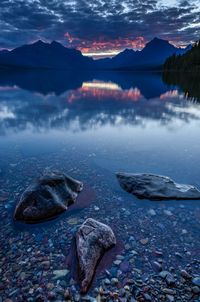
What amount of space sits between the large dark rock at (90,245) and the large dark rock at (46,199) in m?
1.83

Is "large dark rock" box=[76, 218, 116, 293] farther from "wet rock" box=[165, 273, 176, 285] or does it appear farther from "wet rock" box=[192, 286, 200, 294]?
"wet rock" box=[192, 286, 200, 294]

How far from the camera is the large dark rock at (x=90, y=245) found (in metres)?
5.54

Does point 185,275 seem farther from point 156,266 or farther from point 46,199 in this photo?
point 46,199

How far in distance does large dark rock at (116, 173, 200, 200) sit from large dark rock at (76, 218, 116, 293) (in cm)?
312

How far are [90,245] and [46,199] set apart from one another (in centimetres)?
287

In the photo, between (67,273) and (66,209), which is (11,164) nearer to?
(66,209)

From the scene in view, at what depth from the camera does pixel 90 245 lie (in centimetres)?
618

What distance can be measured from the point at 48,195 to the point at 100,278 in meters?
3.83

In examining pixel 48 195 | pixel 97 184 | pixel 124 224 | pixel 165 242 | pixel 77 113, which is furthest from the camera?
pixel 77 113

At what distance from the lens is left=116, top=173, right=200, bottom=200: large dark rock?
935 cm

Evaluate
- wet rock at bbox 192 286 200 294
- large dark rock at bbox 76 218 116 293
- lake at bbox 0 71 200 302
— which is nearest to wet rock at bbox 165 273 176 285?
lake at bbox 0 71 200 302

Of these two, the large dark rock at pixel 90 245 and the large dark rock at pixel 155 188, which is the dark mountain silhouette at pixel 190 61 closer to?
the large dark rock at pixel 155 188

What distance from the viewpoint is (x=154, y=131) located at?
19906mm

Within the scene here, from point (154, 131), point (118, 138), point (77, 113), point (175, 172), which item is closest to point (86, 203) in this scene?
point (175, 172)
